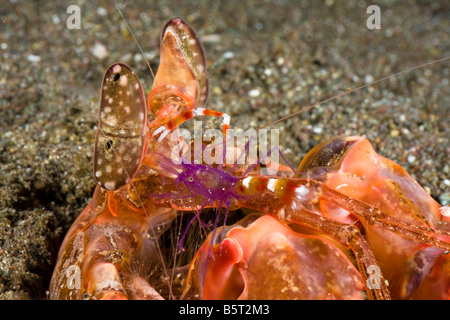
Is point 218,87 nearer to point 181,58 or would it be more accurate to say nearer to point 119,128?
point 181,58

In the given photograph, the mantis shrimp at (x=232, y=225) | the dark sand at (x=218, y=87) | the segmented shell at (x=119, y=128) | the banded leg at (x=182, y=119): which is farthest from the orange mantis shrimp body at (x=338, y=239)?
the dark sand at (x=218, y=87)

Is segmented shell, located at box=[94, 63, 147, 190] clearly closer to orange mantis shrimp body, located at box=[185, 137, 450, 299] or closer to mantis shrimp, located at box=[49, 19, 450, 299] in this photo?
mantis shrimp, located at box=[49, 19, 450, 299]

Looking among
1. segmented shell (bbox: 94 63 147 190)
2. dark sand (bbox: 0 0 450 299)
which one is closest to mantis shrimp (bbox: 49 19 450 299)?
segmented shell (bbox: 94 63 147 190)

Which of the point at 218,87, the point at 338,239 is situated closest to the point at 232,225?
the point at 338,239

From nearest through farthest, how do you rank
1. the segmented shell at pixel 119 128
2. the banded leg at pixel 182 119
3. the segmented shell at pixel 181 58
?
the segmented shell at pixel 119 128
the banded leg at pixel 182 119
the segmented shell at pixel 181 58

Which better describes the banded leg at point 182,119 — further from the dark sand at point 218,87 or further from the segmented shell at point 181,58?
the dark sand at point 218,87

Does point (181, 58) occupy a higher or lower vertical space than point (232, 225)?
higher
